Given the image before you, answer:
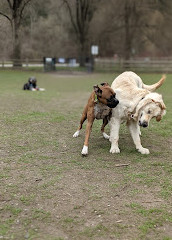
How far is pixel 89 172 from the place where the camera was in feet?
14.0

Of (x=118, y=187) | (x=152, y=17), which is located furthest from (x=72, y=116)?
(x=152, y=17)

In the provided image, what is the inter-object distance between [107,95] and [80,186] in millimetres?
1711

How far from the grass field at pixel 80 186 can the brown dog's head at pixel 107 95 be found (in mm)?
966

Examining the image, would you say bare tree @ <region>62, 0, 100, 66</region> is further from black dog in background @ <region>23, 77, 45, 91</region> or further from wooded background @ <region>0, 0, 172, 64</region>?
black dog in background @ <region>23, 77, 45, 91</region>

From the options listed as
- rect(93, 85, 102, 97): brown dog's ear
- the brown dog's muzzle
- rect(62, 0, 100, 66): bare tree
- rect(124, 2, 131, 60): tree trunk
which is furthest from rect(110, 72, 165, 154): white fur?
rect(62, 0, 100, 66): bare tree

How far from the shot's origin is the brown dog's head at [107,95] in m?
4.78

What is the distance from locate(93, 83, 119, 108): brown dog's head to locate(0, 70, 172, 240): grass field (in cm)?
97

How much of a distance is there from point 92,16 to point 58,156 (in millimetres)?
28168

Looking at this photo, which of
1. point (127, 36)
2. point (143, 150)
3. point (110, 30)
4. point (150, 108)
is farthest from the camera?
point (110, 30)

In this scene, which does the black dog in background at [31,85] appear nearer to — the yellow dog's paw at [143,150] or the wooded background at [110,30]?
the yellow dog's paw at [143,150]

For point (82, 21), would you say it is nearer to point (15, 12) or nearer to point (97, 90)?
point (15, 12)

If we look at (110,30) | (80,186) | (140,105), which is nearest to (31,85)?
(140,105)

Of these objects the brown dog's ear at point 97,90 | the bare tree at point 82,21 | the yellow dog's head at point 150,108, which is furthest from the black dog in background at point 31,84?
the bare tree at point 82,21

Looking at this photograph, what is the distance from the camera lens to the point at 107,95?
477 centimetres
